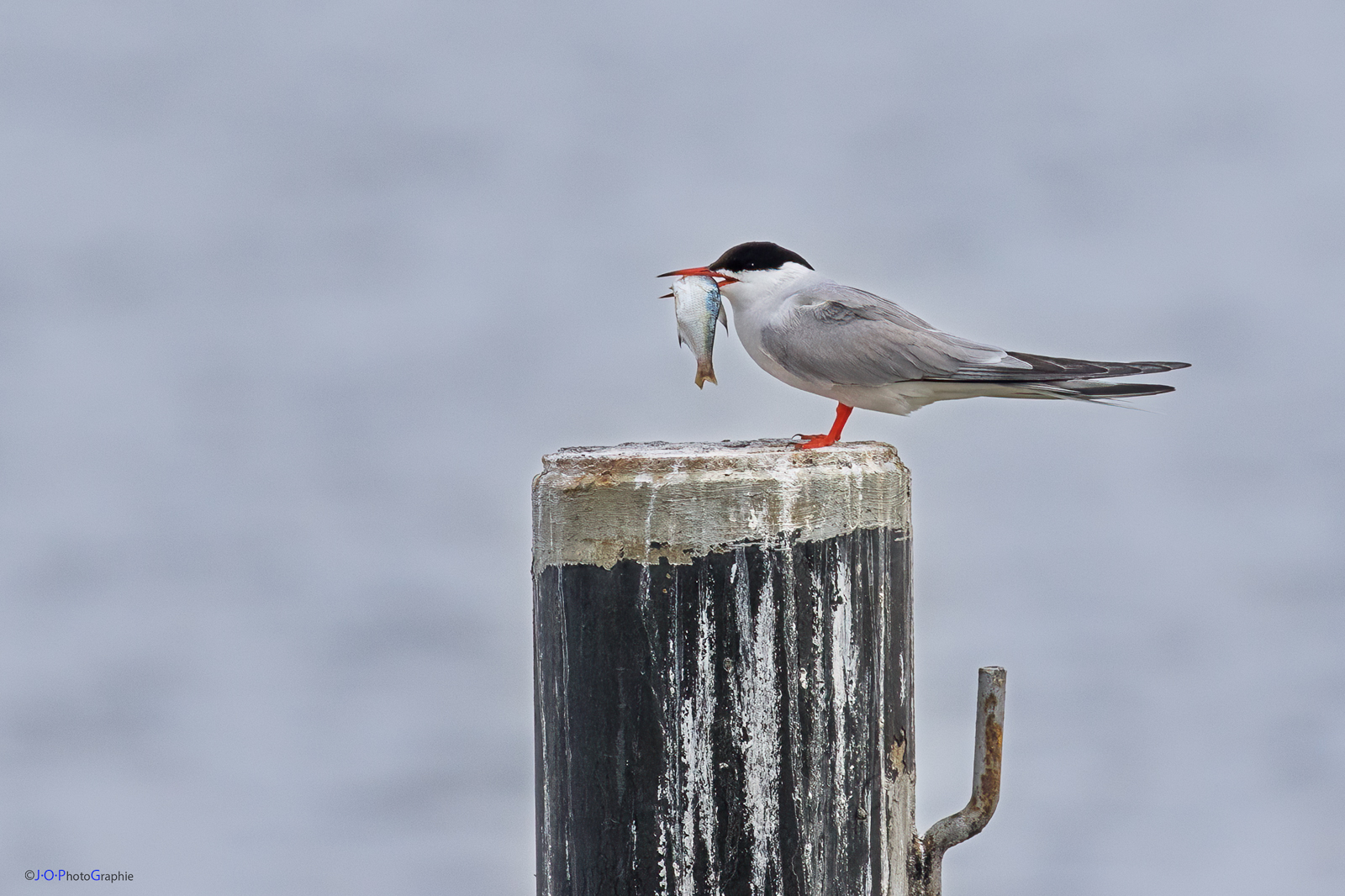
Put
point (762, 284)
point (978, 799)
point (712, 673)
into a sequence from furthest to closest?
point (762, 284), point (978, 799), point (712, 673)

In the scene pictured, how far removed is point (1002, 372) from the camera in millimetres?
4871

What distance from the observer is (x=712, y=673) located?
3.27 m

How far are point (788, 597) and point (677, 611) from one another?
0.28m

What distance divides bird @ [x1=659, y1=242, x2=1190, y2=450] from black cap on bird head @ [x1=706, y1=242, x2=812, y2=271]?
13 centimetres

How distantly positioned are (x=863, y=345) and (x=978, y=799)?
179cm

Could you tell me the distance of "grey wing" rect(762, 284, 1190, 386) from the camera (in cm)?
485

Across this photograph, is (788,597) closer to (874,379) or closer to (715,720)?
(715,720)

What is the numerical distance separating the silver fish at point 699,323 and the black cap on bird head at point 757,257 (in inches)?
21.3

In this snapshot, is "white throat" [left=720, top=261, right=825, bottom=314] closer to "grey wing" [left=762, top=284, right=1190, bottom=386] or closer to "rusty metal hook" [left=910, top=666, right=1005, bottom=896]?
"grey wing" [left=762, top=284, right=1190, bottom=386]

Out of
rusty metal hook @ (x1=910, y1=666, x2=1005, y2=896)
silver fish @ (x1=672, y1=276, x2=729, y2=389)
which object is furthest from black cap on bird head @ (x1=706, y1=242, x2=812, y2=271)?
rusty metal hook @ (x1=910, y1=666, x2=1005, y2=896)

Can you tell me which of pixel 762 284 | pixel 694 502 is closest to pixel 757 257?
pixel 762 284

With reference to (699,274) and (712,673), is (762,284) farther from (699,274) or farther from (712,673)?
(712,673)

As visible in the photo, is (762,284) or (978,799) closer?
(978,799)

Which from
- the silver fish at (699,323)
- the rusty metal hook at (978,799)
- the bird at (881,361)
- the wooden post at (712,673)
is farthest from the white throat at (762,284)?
the wooden post at (712,673)
